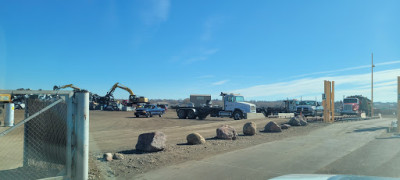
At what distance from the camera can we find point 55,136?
559 cm

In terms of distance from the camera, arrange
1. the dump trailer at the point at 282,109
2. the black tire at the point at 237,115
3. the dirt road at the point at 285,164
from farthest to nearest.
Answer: the dump trailer at the point at 282,109, the black tire at the point at 237,115, the dirt road at the point at 285,164

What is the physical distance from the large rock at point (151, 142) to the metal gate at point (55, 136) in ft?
11.9

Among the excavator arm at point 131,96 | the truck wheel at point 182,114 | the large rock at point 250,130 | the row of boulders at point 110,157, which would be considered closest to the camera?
the row of boulders at point 110,157

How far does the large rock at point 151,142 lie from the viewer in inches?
363

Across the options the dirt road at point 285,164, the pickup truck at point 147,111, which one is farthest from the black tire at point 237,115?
A: the dirt road at point 285,164

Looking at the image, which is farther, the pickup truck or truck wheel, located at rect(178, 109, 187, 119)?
the pickup truck

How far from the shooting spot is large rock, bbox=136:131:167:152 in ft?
30.2

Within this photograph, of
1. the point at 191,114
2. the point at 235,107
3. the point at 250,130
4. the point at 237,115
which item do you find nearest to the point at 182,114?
the point at 191,114

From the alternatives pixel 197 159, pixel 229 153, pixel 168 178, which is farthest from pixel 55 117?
pixel 229 153

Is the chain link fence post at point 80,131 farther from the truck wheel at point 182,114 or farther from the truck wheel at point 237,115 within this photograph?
the truck wheel at point 182,114

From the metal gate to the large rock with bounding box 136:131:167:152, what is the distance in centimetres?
361

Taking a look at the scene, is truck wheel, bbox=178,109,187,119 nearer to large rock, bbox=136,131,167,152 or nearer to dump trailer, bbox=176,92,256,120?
dump trailer, bbox=176,92,256,120

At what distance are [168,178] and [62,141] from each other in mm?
2359

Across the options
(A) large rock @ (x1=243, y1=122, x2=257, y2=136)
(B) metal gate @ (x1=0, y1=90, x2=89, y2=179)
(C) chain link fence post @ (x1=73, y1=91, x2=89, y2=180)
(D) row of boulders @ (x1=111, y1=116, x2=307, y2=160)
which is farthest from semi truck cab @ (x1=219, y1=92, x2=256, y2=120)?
(C) chain link fence post @ (x1=73, y1=91, x2=89, y2=180)
